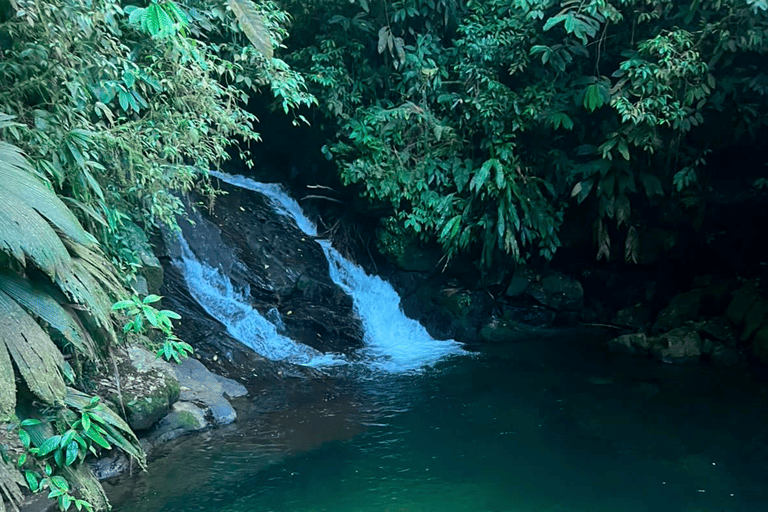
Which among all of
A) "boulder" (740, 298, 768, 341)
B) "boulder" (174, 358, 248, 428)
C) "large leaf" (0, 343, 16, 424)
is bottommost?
"boulder" (174, 358, 248, 428)

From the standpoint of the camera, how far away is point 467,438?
23.9 ft

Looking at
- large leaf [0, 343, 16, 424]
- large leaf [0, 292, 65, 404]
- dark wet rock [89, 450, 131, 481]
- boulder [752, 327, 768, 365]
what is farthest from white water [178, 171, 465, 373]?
large leaf [0, 343, 16, 424]

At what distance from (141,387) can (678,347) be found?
7797mm

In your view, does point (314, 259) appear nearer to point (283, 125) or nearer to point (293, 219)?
point (293, 219)

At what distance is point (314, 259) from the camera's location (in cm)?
1151

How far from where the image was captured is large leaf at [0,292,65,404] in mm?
3037

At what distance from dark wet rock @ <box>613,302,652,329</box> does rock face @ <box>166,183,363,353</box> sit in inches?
185

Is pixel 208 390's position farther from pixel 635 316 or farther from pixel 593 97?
pixel 635 316

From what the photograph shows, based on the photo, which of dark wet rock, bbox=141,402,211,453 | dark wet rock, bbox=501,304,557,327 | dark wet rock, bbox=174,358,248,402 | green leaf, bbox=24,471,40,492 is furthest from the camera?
dark wet rock, bbox=501,304,557,327

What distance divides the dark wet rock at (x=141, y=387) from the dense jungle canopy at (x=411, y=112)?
1.32m

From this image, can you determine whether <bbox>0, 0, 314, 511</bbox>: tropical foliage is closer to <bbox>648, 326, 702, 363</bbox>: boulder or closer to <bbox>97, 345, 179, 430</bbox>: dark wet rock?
<bbox>97, 345, 179, 430</bbox>: dark wet rock

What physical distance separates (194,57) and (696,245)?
8.98 meters

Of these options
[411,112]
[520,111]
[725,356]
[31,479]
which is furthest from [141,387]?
[725,356]

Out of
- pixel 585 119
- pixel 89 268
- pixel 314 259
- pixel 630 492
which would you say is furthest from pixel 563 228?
pixel 89 268
